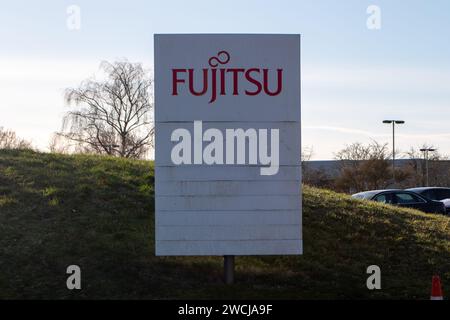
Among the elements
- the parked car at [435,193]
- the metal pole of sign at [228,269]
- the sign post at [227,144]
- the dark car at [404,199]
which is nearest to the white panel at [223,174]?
the sign post at [227,144]

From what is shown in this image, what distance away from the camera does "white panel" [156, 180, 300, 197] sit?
10.0 m

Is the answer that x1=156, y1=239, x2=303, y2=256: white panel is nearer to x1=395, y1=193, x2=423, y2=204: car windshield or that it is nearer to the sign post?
the sign post

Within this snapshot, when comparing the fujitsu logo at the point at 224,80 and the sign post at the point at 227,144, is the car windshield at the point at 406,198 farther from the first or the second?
the fujitsu logo at the point at 224,80

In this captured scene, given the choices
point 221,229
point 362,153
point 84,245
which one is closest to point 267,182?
point 221,229

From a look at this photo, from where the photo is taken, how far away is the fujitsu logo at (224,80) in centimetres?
995

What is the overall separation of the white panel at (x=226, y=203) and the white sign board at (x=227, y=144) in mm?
15

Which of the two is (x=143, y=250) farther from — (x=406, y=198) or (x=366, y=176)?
(x=366, y=176)

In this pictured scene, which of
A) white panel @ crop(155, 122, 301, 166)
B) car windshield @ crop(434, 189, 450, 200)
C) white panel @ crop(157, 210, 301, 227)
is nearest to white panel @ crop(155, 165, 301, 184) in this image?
white panel @ crop(155, 122, 301, 166)

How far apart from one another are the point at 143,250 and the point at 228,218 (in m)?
2.02

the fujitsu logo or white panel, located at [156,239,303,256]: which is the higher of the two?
the fujitsu logo

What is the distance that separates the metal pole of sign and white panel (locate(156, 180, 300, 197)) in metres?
0.98

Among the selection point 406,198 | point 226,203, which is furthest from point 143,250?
point 406,198

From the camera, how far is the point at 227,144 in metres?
10.0

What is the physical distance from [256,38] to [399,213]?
26.5ft
